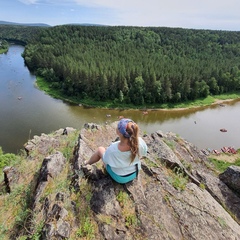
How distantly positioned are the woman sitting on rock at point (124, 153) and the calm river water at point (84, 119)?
3050 centimetres

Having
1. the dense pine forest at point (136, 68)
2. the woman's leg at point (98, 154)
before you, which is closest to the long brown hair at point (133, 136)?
the woman's leg at point (98, 154)

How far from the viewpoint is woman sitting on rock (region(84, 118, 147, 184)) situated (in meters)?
6.15

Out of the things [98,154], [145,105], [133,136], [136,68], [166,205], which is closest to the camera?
[133,136]

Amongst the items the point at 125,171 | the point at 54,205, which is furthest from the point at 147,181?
the point at 54,205

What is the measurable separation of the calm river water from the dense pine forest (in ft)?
19.1

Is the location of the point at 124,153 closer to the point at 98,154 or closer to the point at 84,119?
the point at 98,154

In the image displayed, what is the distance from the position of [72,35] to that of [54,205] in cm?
12774

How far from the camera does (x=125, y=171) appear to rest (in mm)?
6688

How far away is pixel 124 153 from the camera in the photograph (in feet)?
21.1

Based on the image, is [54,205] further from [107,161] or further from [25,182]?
[25,182]

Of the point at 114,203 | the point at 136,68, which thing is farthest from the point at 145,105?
the point at 114,203

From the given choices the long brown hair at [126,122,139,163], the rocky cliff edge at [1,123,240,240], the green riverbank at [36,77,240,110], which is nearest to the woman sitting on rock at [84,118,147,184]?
the long brown hair at [126,122,139,163]

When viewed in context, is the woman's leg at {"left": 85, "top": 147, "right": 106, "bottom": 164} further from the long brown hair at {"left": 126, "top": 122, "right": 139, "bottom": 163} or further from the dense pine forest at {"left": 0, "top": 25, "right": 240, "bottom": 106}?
the dense pine forest at {"left": 0, "top": 25, "right": 240, "bottom": 106}

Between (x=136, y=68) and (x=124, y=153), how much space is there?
58.7 metres
